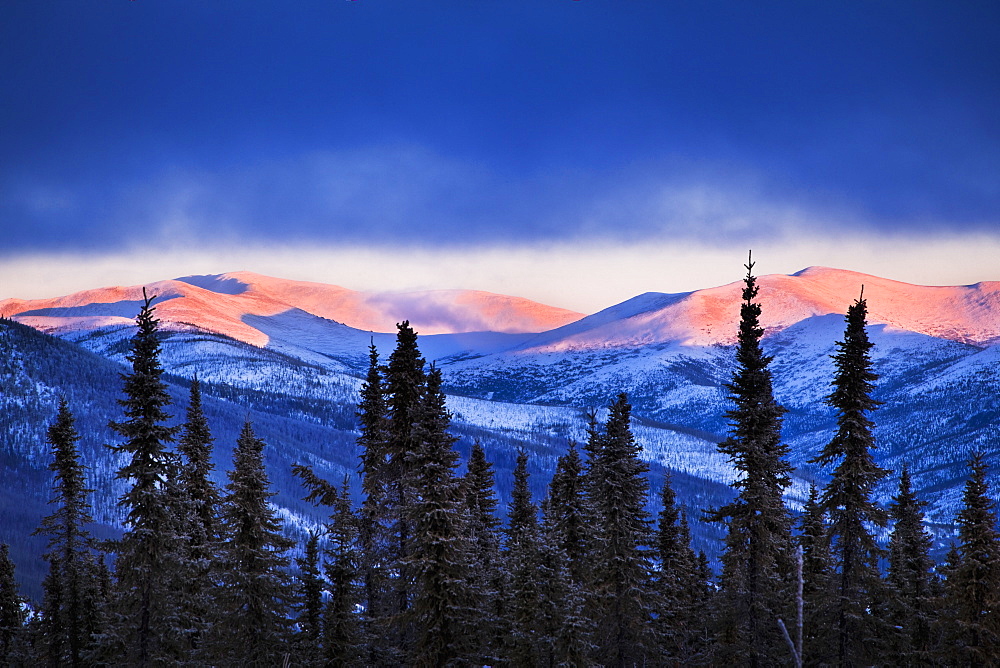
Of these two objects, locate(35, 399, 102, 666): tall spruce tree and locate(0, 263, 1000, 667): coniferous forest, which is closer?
locate(0, 263, 1000, 667): coniferous forest

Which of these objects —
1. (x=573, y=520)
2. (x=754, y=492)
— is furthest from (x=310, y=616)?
(x=754, y=492)

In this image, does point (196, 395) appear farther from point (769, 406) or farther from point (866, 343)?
point (866, 343)

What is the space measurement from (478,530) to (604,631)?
33.5 feet

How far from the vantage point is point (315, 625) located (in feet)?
149

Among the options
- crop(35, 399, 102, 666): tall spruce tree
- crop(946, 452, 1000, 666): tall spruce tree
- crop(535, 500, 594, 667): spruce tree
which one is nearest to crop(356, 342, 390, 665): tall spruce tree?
crop(535, 500, 594, 667): spruce tree

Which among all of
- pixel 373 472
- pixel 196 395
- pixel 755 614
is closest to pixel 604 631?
pixel 755 614

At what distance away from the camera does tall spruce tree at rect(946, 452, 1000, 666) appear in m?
40.8

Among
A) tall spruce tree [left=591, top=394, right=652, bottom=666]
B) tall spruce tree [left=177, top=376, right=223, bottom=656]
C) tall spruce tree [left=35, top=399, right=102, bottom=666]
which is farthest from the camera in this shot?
tall spruce tree [left=35, top=399, right=102, bottom=666]

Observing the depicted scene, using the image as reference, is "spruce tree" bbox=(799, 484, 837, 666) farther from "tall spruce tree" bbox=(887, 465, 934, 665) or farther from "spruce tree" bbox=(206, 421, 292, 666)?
"spruce tree" bbox=(206, 421, 292, 666)

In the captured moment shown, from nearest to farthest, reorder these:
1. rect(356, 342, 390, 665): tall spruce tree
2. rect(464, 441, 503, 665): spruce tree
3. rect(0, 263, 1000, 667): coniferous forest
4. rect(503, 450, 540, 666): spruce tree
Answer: rect(0, 263, 1000, 667): coniferous forest < rect(464, 441, 503, 665): spruce tree < rect(356, 342, 390, 665): tall spruce tree < rect(503, 450, 540, 666): spruce tree

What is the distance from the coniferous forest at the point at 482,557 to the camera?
122 feet

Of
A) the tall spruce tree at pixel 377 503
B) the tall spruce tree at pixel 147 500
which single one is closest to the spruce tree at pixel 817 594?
the tall spruce tree at pixel 377 503

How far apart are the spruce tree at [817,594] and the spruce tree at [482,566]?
14847mm

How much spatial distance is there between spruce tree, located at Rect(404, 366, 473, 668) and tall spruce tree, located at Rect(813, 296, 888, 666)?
620 inches
